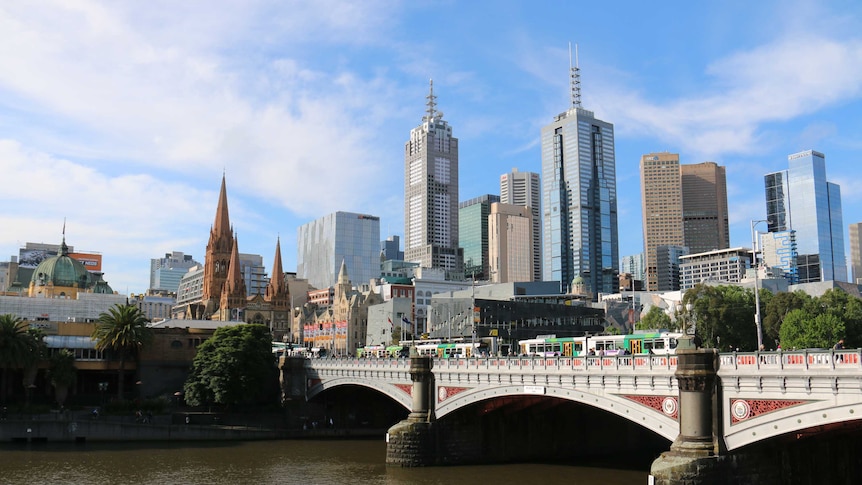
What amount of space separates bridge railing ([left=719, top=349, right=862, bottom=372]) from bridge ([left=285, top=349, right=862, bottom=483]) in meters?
0.04

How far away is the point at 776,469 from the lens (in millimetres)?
40594

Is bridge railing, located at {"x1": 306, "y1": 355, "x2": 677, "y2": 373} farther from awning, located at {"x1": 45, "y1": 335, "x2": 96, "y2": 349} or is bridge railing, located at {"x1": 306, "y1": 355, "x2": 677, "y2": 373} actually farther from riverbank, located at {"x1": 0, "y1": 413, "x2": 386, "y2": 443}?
awning, located at {"x1": 45, "y1": 335, "x2": 96, "y2": 349}

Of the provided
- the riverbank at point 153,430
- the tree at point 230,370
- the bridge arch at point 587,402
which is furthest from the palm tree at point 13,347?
the bridge arch at point 587,402

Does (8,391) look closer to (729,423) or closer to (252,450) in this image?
(252,450)

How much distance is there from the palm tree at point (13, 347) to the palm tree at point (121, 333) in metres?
8.71

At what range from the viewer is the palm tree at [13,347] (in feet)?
272

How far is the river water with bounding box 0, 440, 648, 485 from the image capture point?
54312 mm

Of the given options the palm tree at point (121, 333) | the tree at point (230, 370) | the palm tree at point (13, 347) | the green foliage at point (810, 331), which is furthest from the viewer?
the palm tree at point (121, 333)

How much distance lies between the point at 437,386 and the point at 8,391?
5679 cm

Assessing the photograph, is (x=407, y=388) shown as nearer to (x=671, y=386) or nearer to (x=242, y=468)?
(x=242, y=468)

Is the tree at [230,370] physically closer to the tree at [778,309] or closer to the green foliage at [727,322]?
the green foliage at [727,322]

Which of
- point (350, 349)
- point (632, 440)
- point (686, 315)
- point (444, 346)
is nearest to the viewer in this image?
point (632, 440)

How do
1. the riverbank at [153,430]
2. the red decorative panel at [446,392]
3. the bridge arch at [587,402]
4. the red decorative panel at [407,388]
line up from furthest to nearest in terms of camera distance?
1. the riverbank at [153,430]
2. the red decorative panel at [407,388]
3. the red decorative panel at [446,392]
4. the bridge arch at [587,402]

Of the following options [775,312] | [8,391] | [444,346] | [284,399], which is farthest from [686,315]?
[8,391]
